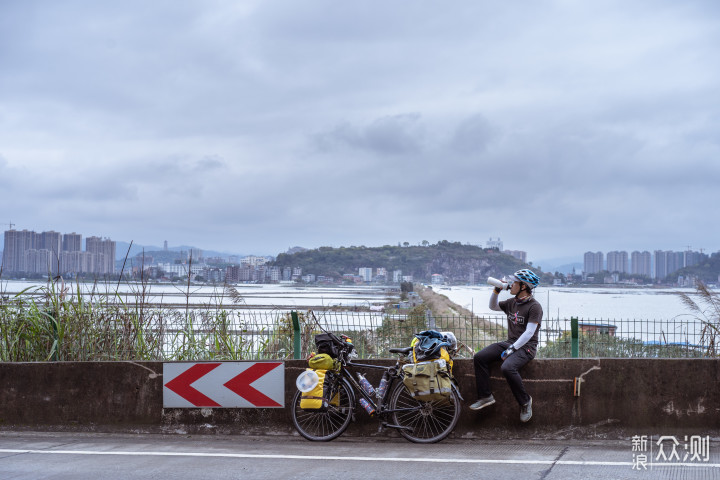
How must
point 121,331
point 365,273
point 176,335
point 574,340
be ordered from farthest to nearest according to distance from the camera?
point 365,273
point 176,335
point 121,331
point 574,340

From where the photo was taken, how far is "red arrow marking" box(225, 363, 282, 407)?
949 centimetres

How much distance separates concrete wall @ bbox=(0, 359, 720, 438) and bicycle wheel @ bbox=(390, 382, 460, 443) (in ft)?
1.25

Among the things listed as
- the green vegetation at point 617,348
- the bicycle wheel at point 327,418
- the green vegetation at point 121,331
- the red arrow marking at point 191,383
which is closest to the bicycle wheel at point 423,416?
the bicycle wheel at point 327,418

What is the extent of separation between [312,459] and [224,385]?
214 cm

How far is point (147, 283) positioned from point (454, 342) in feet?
17.8

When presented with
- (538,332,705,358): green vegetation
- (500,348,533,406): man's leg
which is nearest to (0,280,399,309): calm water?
(538,332,705,358): green vegetation

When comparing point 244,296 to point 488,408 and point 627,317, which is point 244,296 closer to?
point 488,408

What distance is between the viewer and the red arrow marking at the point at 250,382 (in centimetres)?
949

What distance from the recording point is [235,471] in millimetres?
7352

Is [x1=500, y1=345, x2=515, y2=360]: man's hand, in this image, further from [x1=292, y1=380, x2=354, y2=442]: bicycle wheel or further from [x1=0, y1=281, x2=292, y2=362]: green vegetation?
[x1=0, y1=281, x2=292, y2=362]: green vegetation

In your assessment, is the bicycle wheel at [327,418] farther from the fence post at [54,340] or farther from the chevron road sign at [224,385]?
the fence post at [54,340]

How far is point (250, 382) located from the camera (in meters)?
9.53

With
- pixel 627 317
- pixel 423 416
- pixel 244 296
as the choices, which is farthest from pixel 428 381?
pixel 627 317

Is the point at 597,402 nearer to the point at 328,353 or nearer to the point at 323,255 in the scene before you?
the point at 328,353
